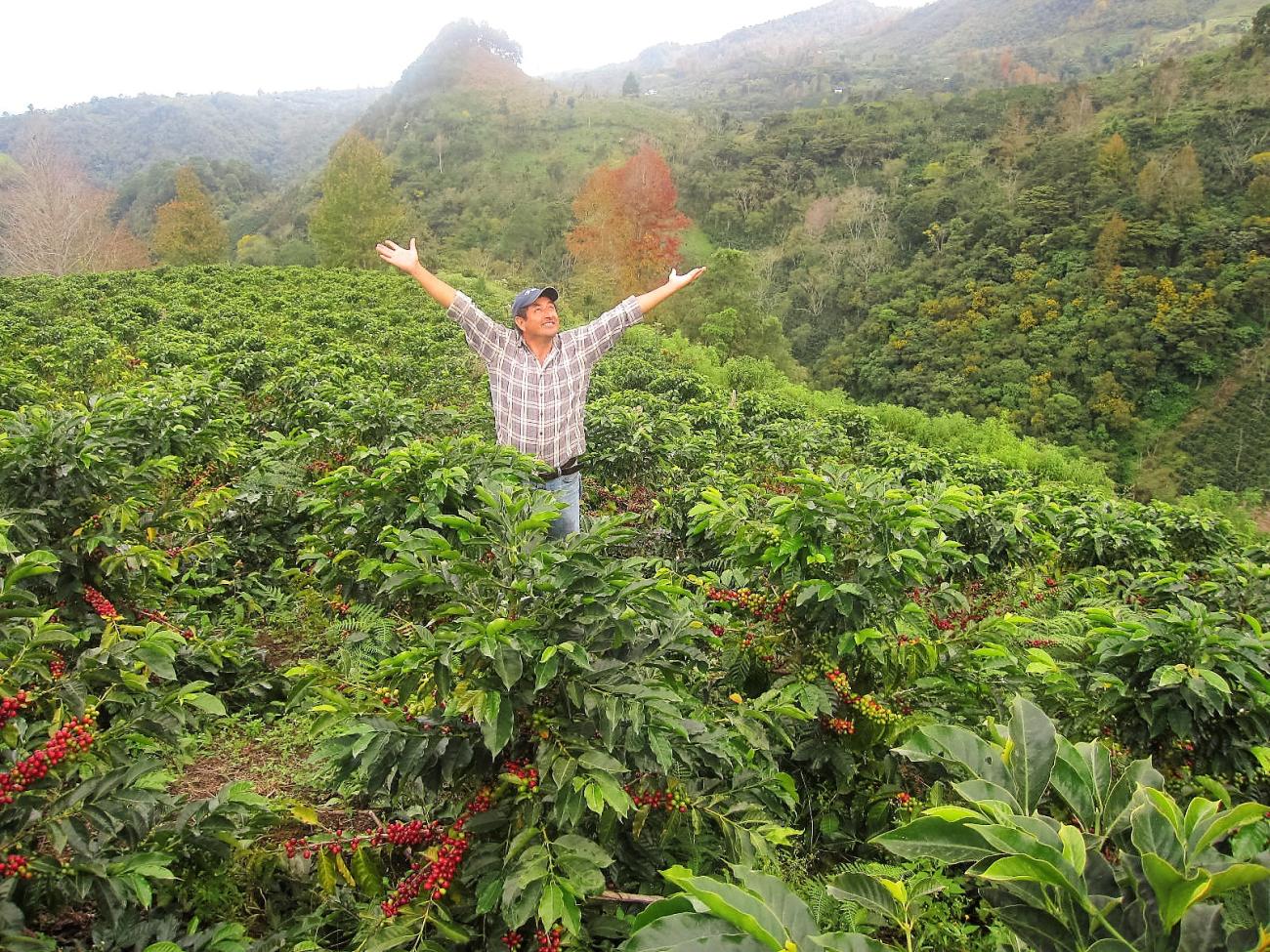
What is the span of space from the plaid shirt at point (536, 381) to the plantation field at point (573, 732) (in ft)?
1.35

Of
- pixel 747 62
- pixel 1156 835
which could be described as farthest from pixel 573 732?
pixel 747 62

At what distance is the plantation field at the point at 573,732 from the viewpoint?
95cm

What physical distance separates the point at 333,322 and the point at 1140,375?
1166 inches

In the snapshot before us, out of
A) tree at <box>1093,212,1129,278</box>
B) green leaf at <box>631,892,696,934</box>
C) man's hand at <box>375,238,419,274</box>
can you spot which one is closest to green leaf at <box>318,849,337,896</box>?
green leaf at <box>631,892,696,934</box>

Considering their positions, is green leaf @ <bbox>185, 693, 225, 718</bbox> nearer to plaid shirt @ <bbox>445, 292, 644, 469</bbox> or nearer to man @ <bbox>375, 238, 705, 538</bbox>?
man @ <bbox>375, 238, 705, 538</bbox>

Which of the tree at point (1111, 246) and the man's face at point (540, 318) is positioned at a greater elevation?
the man's face at point (540, 318)

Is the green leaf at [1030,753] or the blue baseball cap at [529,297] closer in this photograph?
the green leaf at [1030,753]

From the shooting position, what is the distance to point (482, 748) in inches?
70.7

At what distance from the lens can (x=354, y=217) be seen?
25922 millimetres

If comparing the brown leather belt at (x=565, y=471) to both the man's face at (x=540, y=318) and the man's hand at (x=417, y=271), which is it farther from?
the man's hand at (x=417, y=271)

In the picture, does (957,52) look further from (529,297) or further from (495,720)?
(495,720)

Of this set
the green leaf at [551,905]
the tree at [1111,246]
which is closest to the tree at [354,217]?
the green leaf at [551,905]

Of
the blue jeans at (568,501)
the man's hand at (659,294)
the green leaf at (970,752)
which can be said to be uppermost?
the man's hand at (659,294)

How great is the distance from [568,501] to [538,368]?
705 mm
